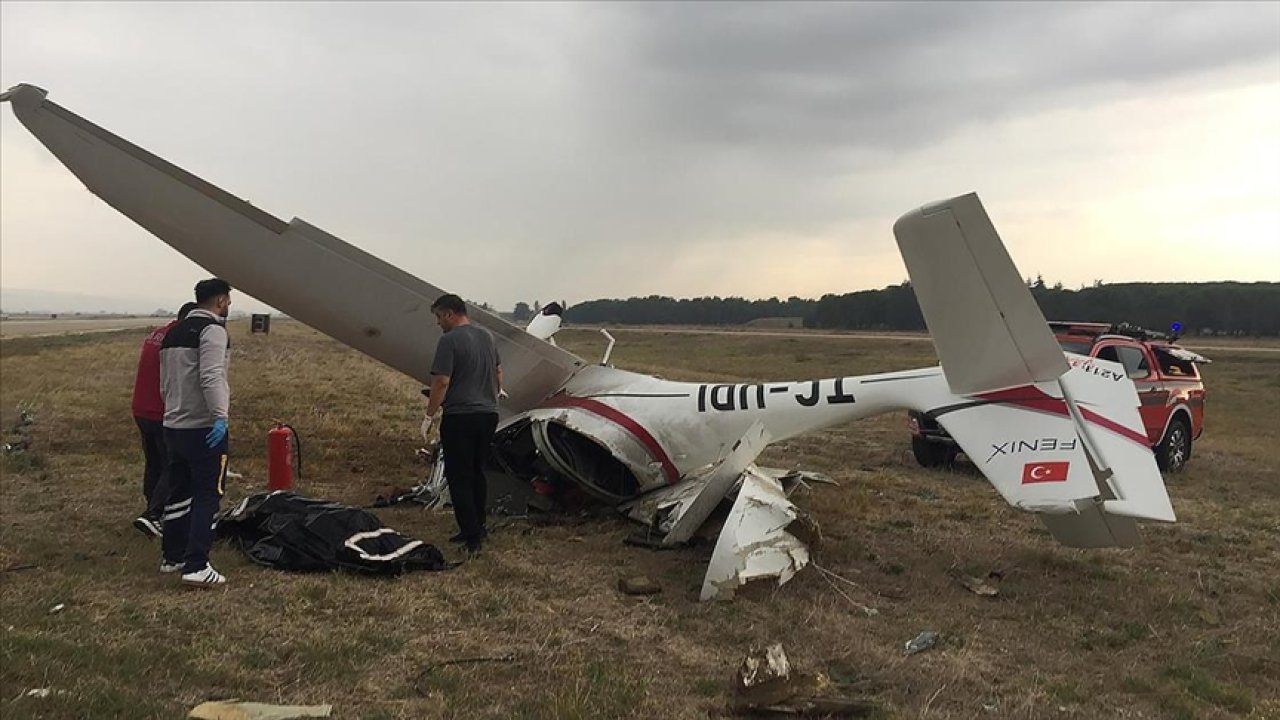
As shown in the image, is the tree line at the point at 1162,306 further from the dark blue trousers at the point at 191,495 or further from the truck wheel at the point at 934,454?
the dark blue trousers at the point at 191,495

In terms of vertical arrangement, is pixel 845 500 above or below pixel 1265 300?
below

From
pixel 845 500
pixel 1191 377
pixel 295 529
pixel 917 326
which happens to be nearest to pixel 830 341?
pixel 917 326

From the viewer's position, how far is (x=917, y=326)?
253 ft

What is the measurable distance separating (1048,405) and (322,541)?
16.8 ft

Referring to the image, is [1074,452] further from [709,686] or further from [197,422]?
[197,422]

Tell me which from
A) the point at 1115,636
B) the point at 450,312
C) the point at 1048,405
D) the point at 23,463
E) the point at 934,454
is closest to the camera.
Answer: the point at 1115,636

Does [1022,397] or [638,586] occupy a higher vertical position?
[1022,397]

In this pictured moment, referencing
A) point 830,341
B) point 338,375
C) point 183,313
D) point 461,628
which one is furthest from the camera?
point 830,341

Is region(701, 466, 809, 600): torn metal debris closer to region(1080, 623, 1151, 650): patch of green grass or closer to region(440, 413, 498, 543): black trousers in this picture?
region(1080, 623, 1151, 650): patch of green grass

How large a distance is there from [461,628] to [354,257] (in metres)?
3.91

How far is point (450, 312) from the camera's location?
6.58 m

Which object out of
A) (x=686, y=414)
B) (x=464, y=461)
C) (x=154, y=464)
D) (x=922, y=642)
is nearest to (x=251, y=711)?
(x=464, y=461)

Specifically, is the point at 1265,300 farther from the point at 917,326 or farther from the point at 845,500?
the point at 845,500

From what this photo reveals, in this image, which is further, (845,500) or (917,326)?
(917,326)
